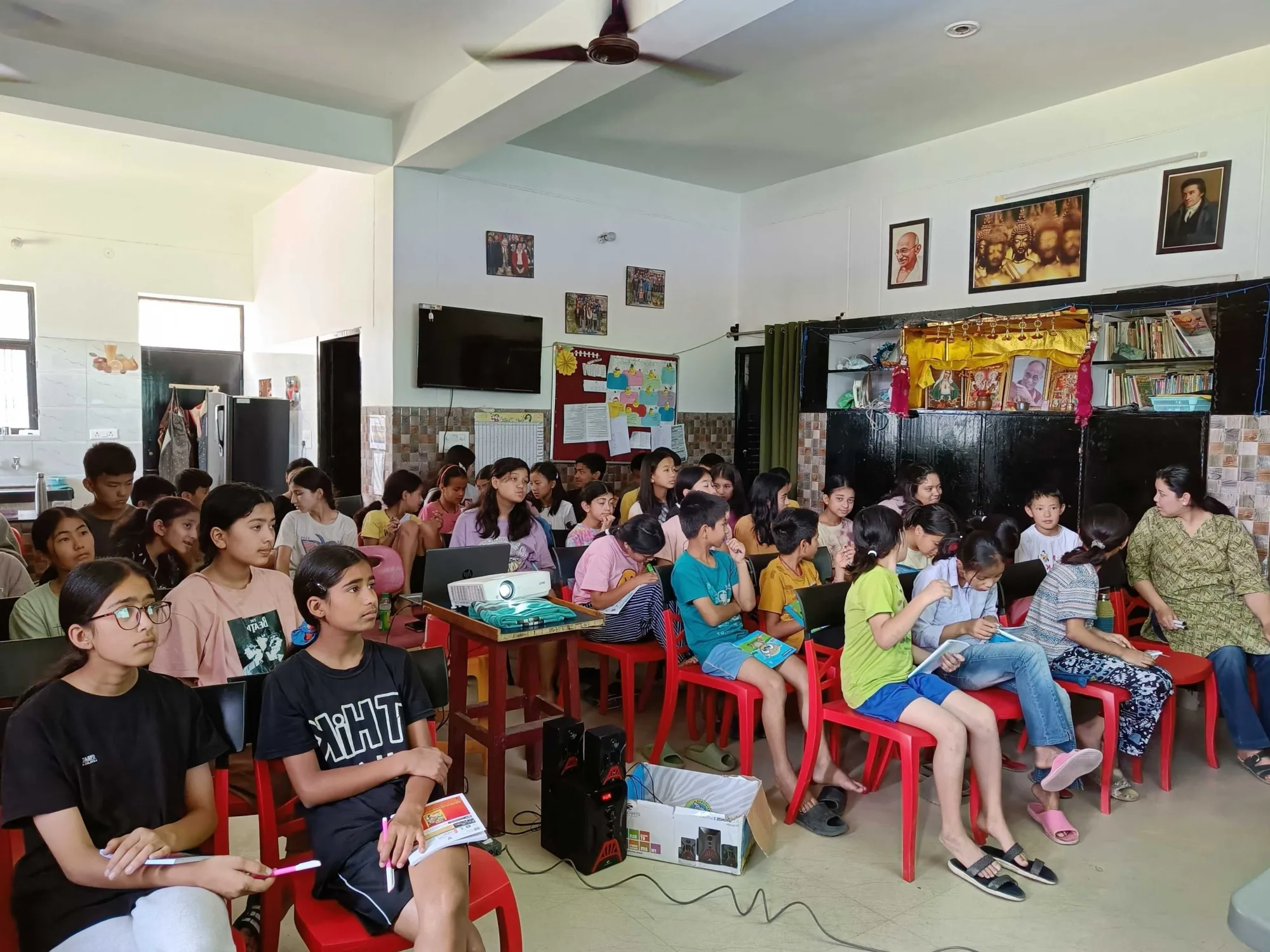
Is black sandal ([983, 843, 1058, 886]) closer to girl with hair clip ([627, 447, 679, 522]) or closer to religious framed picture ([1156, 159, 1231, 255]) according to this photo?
girl with hair clip ([627, 447, 679, 522])

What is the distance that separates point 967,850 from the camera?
2.75 meters

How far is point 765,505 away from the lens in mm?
4516

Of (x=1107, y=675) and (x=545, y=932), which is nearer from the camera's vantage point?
(x=545, y=932)


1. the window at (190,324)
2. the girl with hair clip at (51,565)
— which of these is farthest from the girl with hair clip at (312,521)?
the window at (190,324)

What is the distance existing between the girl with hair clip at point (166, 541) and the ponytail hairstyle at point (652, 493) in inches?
96.5

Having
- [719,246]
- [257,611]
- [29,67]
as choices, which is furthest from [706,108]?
[257,611]

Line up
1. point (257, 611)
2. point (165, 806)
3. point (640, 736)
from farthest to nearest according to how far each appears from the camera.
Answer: point (640, 736) → point (257, 611) → point (165, 806)

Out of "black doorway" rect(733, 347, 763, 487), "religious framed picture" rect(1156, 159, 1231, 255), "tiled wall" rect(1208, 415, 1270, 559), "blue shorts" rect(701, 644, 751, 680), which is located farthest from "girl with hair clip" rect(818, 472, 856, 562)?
"black doorway" rect(733, 347, 763, 487)

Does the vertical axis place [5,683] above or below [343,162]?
below

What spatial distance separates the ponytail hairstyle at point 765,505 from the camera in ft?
14.7

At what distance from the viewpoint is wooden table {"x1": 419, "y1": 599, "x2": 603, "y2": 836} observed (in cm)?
290

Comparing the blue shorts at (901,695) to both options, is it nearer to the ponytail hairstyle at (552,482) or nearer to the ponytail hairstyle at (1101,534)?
the ponytail hairstyle at (1101,534)

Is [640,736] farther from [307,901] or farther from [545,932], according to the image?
[307,901]

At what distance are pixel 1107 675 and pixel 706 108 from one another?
3.93 m
